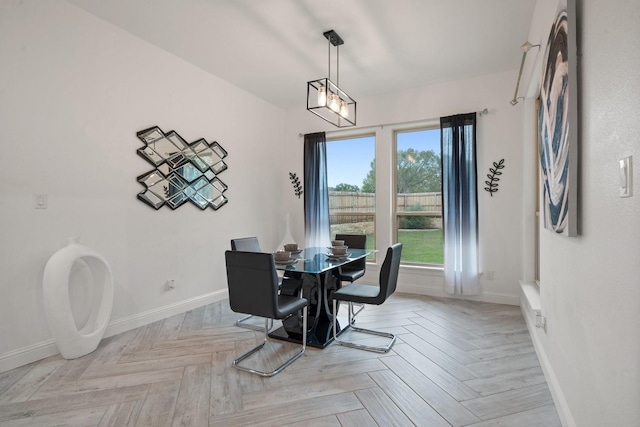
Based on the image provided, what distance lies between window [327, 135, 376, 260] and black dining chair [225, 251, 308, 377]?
2.89 metres

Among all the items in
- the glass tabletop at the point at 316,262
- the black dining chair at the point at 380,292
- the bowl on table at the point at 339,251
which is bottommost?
the black dining chair at the point at 380,292

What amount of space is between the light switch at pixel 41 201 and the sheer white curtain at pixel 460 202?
4.29 meters

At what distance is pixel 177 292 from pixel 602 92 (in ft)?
13.2

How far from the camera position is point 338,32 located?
10.6 ft

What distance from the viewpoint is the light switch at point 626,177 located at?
39.0 inches

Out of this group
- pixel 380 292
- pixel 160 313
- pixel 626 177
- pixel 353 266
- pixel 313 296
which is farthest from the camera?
pixel 353 266

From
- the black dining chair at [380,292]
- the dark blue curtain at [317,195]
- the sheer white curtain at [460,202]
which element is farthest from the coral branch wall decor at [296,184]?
the black dining chair at [380,292]

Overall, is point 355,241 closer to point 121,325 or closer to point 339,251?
Answer: point 339,251

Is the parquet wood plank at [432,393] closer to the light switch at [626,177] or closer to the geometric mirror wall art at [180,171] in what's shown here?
the light switch at [626,177]

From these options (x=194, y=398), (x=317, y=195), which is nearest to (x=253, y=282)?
(x=194, y=398)

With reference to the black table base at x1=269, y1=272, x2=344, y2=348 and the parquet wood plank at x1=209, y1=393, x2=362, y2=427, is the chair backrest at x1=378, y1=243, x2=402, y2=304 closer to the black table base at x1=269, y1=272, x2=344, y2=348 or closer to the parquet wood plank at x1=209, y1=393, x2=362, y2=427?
the black table base at x1=269, y1=272, x2=344, y2=348

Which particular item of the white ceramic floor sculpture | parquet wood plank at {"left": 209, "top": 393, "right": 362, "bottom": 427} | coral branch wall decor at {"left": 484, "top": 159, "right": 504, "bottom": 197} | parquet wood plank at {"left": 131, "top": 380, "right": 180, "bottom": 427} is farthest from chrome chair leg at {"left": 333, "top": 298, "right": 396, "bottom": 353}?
coral branch wall decor at {"left": 484, "top": 159, "right": 504, "bottom": 197}

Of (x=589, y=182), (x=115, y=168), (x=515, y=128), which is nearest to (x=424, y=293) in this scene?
(x=515, y=128)

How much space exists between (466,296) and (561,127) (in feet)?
10.4
